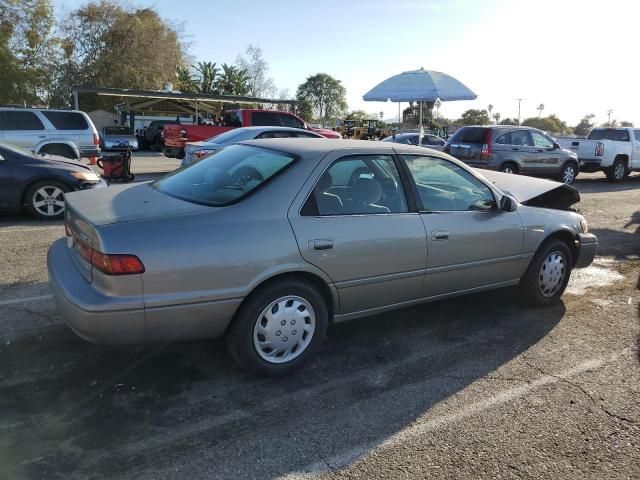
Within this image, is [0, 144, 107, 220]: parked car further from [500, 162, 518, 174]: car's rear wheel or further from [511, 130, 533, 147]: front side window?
[511, 130, 533, 147]: front side window

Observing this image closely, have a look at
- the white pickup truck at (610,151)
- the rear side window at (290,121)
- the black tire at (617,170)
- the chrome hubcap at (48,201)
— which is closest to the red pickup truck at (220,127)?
the rear side window at (290,121)

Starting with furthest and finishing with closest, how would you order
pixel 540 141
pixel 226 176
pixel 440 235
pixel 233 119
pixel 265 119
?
pixel 233 119, pixel 265 119, pixel 540 141, pixel 440 235, pixel 226 176

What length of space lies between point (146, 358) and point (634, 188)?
54.0 ft

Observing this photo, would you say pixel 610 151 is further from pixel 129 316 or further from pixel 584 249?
pixel 129 316

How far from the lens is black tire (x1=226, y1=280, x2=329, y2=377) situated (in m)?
3.33

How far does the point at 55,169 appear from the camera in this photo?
787 cm

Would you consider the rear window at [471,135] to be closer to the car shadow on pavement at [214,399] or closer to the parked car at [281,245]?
the parked car at [281,245]

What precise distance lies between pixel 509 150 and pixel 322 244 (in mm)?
11349

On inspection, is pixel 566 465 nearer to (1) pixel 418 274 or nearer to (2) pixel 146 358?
(1) pixel 418 274

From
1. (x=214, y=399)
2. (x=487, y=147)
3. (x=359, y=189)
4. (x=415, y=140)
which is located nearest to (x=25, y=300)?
(x=214, y=399)

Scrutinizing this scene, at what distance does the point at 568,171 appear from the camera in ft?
49.8

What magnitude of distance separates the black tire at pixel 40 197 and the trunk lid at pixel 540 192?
6272 millimetres

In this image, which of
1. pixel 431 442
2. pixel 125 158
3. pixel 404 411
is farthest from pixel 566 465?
pixel 125 158

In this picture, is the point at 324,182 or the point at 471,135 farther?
the point at 471,135
